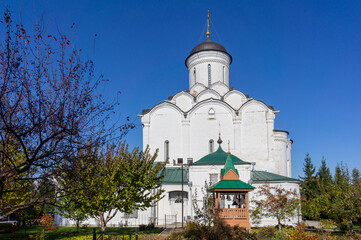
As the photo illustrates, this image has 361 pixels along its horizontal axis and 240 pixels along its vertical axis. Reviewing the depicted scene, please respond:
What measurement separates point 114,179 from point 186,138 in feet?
42.1

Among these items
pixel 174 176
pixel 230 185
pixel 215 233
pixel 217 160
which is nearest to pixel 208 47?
pixel 217 160

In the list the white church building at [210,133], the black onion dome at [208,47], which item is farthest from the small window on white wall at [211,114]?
the black onion dome at [208,47]

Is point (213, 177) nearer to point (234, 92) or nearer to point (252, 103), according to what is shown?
point (252, 103)

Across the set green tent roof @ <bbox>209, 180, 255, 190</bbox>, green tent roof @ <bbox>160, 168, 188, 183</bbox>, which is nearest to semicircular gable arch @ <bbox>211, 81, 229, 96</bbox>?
green tent roof @ <bbox>160, 168, 188, 183</bbox>

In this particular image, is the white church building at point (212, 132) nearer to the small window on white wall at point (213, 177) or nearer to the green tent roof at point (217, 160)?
the green tent roof at point (217, 160)

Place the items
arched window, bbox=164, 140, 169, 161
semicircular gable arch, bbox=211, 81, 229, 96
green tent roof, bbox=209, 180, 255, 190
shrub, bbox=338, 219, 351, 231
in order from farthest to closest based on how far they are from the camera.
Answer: semicircular gable arch, bbox=211, 81, 229, 96, arched window, bbox=164, 140, 169, 161, shrub, bbox=338, 219, 351, 231, green tent roof, bbox=209, 180, 255, 190

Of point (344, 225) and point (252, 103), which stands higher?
point (252, 103)

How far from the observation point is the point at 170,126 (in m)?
27.0

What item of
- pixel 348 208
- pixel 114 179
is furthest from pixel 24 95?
pixel 348 208

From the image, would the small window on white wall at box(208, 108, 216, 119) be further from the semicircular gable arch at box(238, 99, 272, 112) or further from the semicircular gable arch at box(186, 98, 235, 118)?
the semicircular gable arch at box(238, 99, 272, 112)

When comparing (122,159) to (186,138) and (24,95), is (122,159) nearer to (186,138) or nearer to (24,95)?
(24,95)

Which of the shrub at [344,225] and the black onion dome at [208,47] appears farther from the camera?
the black onion dome at [208,47]

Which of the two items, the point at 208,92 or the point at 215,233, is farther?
the point at 208,92

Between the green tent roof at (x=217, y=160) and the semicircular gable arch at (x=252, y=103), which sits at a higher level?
the semicircular gable arch at (x=252, y=103)
